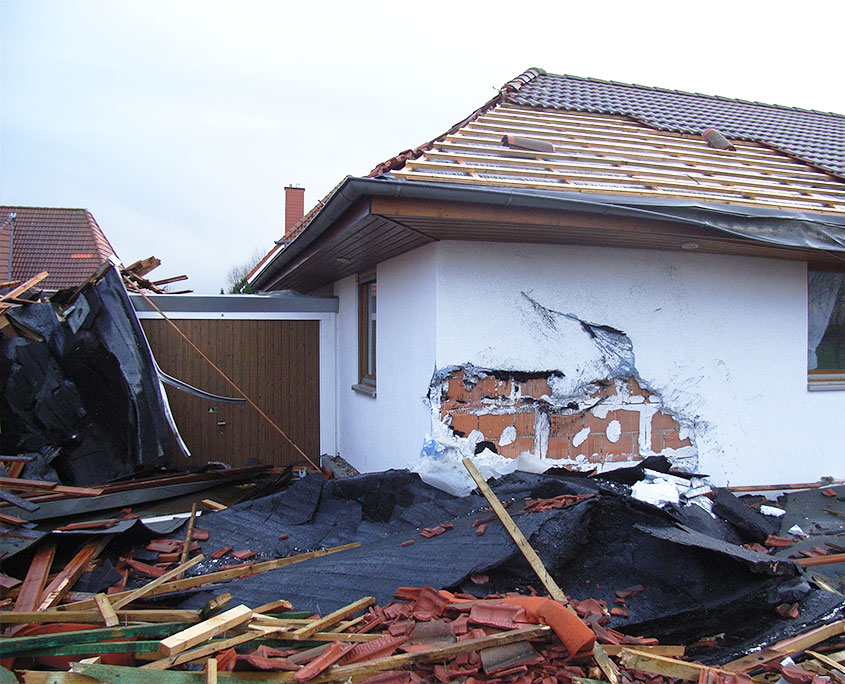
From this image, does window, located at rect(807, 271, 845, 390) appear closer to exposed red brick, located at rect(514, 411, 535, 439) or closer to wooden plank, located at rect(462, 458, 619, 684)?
exposed red brick, located at rect(514, 411, 535, 439)

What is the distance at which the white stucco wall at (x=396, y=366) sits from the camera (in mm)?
5332

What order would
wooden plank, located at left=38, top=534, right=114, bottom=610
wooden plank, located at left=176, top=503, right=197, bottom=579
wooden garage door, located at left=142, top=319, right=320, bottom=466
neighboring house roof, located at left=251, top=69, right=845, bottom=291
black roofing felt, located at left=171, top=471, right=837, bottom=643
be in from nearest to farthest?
black roofing felt, located at left=171, top=471, right=837, bottom=643 → wooden plank, located at left=38, top=534, right=114, bottom=610 → wooden plank, located at left=176, top=503, right=197, bottom=579 → neighboring house roof, located at left=251, top=69, right=845, bottom=291 → wooden garage door, located at left=142, top=319, right=320, bottom=466

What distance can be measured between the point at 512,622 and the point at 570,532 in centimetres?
82

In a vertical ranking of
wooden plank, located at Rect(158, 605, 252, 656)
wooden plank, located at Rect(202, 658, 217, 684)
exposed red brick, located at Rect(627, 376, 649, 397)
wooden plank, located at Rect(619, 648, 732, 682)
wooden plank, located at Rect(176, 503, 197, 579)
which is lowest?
wooden plank, located at Rect(176, 503, 197, 579)

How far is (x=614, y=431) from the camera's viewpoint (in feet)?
18.1

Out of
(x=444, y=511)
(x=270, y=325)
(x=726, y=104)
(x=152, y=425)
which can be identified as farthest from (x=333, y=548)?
(x=726, y=104)

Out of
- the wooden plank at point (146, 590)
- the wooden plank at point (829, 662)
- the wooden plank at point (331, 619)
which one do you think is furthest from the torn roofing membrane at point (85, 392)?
the wooden plank at point (829, 662)

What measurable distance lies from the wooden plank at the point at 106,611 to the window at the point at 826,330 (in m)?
6.53

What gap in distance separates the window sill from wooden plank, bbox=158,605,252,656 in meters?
4.21

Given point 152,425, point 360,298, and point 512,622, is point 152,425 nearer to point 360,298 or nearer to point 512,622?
point 360,298

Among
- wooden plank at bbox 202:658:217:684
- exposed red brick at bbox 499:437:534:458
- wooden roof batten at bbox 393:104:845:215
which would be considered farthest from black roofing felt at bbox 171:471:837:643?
wooden roof batten at bbox 393:104:845:215

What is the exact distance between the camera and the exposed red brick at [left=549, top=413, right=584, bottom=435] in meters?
5.35

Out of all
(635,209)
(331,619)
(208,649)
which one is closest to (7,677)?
(208,649)

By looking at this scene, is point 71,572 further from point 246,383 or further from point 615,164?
point 615,164
